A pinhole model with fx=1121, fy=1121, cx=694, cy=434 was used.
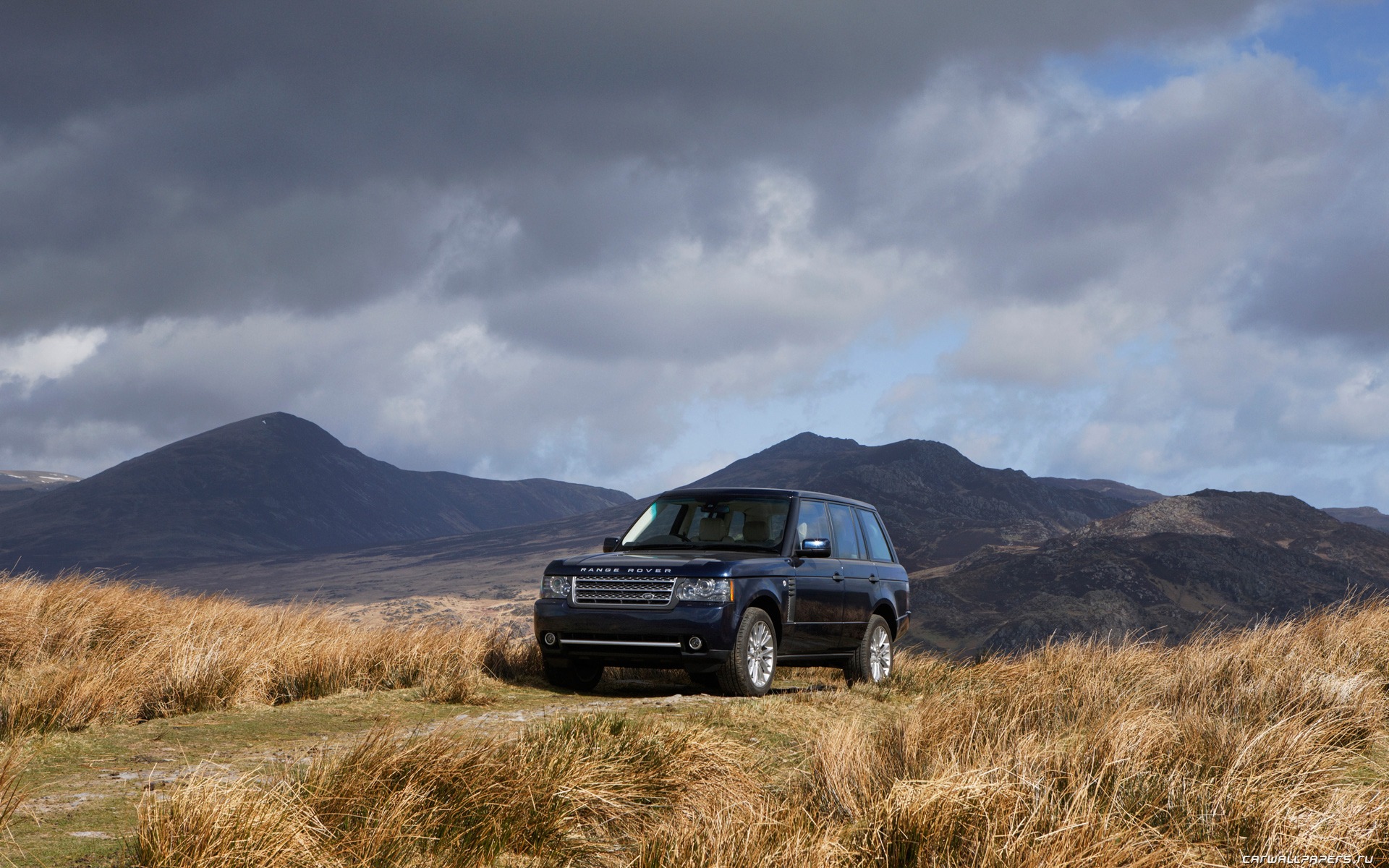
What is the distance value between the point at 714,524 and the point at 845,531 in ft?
5.37

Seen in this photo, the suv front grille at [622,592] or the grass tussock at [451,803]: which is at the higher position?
the suv front grille at [622,592]

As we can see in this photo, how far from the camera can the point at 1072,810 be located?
4.65m

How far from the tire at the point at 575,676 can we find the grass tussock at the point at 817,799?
312 centimetres

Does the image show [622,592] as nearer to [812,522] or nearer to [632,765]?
[812,522]

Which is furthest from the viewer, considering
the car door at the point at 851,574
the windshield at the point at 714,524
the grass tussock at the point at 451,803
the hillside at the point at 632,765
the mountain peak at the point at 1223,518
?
the mountain peak at the point at 1223,518

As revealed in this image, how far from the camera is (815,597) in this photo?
34.3 ft

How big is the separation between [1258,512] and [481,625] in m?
170

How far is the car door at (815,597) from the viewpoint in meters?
10.2

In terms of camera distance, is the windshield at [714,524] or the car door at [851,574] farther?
the car door at [851,574]

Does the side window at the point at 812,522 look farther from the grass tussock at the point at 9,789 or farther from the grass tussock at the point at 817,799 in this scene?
the grass tussock at the point at 9,789

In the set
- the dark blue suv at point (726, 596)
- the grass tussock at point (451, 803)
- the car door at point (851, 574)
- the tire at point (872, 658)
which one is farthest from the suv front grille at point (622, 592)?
the grass tussock at point (451, 803)

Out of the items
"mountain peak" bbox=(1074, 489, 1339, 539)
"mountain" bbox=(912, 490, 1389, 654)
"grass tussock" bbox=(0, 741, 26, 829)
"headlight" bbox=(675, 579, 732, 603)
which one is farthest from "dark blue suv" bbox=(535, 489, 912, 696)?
"mountain peak" bbox=(1074, 489, 1339, 539)

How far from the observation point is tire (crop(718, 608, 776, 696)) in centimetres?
930

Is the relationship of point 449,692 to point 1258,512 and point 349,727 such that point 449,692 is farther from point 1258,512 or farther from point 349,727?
point 1258,512
